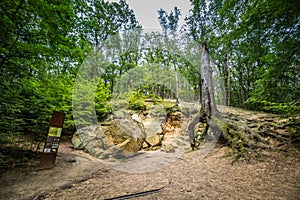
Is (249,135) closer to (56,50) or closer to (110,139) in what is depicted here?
(110,139)

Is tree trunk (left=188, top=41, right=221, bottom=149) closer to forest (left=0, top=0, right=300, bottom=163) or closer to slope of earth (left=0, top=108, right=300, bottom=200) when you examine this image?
forest (left=0, top=0, right=300, bottom=163)

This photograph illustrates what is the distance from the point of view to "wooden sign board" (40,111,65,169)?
3190mm

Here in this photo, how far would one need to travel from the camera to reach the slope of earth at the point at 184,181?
1974 mm

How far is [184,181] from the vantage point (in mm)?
2445

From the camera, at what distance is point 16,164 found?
10.2 feet

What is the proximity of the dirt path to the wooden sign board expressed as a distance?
215mm

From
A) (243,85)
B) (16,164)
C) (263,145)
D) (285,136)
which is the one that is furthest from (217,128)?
(243,85)

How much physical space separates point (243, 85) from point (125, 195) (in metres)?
15.5

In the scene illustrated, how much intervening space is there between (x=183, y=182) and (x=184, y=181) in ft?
0.17

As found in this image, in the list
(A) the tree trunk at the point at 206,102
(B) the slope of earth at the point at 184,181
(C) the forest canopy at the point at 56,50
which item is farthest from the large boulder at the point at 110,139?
(A) the tree trunk at the point at 206,102

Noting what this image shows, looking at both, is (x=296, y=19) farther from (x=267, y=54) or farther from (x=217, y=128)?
(x=217, y=128)

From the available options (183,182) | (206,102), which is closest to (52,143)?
(183,182)

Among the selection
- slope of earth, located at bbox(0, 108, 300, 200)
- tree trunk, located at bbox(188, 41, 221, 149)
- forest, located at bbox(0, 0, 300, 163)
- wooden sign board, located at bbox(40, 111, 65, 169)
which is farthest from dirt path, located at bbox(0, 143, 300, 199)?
tree trunk, located at bbox(188, 41, 221, 149)

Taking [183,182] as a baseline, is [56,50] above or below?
above
